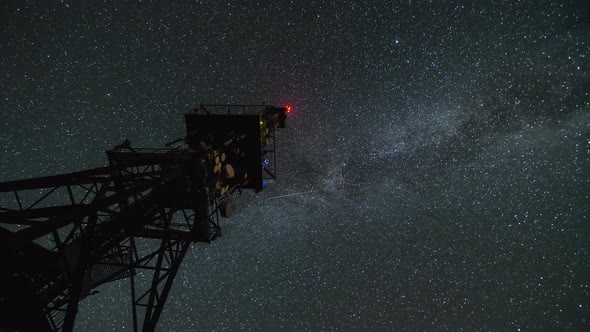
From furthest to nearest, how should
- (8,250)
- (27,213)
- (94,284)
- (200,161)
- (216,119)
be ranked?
1. (216,119)
2. (200,161)
3. (94,284)
4. (27,213)
5. (8,250)

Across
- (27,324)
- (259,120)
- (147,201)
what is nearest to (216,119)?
(259,120)

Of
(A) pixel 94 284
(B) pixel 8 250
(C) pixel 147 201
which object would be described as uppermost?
(B) pixel 8 250

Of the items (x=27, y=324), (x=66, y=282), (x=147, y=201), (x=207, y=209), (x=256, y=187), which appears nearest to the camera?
(x=27, y=324)

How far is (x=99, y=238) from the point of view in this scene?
5449mm

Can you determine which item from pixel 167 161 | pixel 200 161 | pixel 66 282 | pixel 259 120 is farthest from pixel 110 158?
pixel 259 120

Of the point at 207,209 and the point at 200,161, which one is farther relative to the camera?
the point at 207,209

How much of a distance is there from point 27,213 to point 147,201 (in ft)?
6.17

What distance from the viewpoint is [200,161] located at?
27.5ft

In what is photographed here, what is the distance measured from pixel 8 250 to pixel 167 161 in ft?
17.4

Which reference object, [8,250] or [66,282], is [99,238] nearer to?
[66,282]

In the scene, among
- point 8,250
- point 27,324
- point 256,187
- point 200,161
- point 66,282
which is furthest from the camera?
point 256,187

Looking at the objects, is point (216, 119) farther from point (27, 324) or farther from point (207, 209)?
point (27, 324)

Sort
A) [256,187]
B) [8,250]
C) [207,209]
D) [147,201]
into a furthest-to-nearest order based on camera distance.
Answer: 1. [256,187]
2. [207,209]
3. [147,201]
4. [8,250]

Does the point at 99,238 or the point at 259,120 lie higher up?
the point at 259,120
